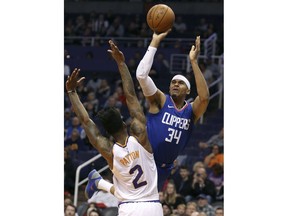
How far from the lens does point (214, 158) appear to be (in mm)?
16516

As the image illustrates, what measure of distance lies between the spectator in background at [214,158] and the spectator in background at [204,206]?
137cm

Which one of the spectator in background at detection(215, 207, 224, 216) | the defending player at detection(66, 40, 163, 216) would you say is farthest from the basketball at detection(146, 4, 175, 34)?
the spectator in background at detection(215, 207, 224, 216)

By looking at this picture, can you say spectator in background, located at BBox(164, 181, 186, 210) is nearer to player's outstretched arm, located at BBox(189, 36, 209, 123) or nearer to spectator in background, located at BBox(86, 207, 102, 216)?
spectator in background, located at BBox(86, 207, 102, 216)

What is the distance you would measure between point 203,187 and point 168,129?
204 inches

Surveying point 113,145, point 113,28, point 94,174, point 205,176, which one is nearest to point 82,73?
point 113,28

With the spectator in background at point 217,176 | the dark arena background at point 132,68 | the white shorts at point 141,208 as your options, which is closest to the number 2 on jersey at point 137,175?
the white shorts at point 141,208

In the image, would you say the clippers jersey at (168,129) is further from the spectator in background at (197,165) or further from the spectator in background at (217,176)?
the spectator in background at (197,165)

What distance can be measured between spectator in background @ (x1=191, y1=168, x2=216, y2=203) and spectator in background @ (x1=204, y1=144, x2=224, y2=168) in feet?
2.76

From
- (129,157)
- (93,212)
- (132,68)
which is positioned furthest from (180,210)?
(132,68)

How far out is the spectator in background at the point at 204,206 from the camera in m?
14.7

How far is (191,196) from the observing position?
50.2 feet

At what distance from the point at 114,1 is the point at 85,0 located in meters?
0.79

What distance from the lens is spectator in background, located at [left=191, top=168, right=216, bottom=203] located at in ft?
50.1

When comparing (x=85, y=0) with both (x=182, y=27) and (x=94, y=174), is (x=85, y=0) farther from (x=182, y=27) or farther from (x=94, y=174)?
(x=94, y=174)
